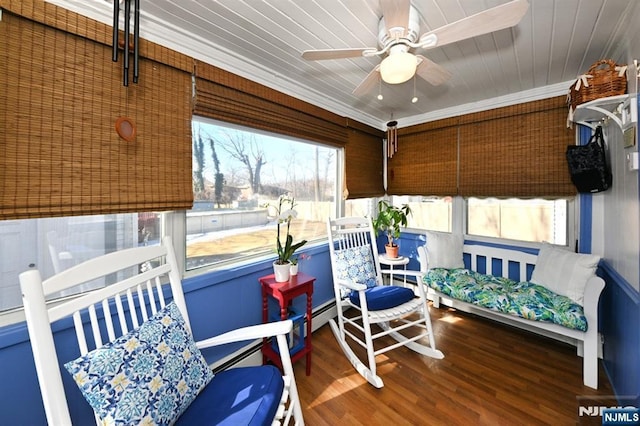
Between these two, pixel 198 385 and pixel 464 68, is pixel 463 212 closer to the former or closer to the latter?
pixel 464 68

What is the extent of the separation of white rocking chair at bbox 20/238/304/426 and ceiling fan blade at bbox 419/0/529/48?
157cm

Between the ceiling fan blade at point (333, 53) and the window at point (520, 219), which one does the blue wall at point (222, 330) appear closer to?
the window at point (520, 219)

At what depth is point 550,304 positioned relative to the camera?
190cm

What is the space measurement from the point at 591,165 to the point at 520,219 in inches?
33.9

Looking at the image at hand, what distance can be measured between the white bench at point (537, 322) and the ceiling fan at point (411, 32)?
180 cm

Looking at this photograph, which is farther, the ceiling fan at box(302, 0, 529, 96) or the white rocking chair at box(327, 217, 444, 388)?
the white rocking chair at box(327, 217, 444, 388)

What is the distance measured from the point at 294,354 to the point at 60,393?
133 centimetres

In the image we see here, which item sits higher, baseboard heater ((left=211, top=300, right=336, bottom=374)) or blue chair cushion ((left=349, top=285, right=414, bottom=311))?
blue chair cushion ((left=349, top=285, right=414, bottom=311))

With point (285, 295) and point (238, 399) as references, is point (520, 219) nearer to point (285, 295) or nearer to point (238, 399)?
point (285, 295)

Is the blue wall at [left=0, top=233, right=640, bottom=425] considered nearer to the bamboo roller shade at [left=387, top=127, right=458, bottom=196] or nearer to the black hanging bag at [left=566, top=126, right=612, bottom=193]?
the black hanging bag at [left=566, top=126, right=612, bottom=193]

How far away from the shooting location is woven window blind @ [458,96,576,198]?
2270 mm

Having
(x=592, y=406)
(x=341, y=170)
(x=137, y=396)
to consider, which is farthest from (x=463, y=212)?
(x=137, y=396)

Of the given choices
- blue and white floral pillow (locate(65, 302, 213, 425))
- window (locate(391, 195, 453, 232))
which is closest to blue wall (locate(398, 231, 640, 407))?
window (locate(391, 195, 453, 232))

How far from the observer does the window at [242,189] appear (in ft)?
5.78
